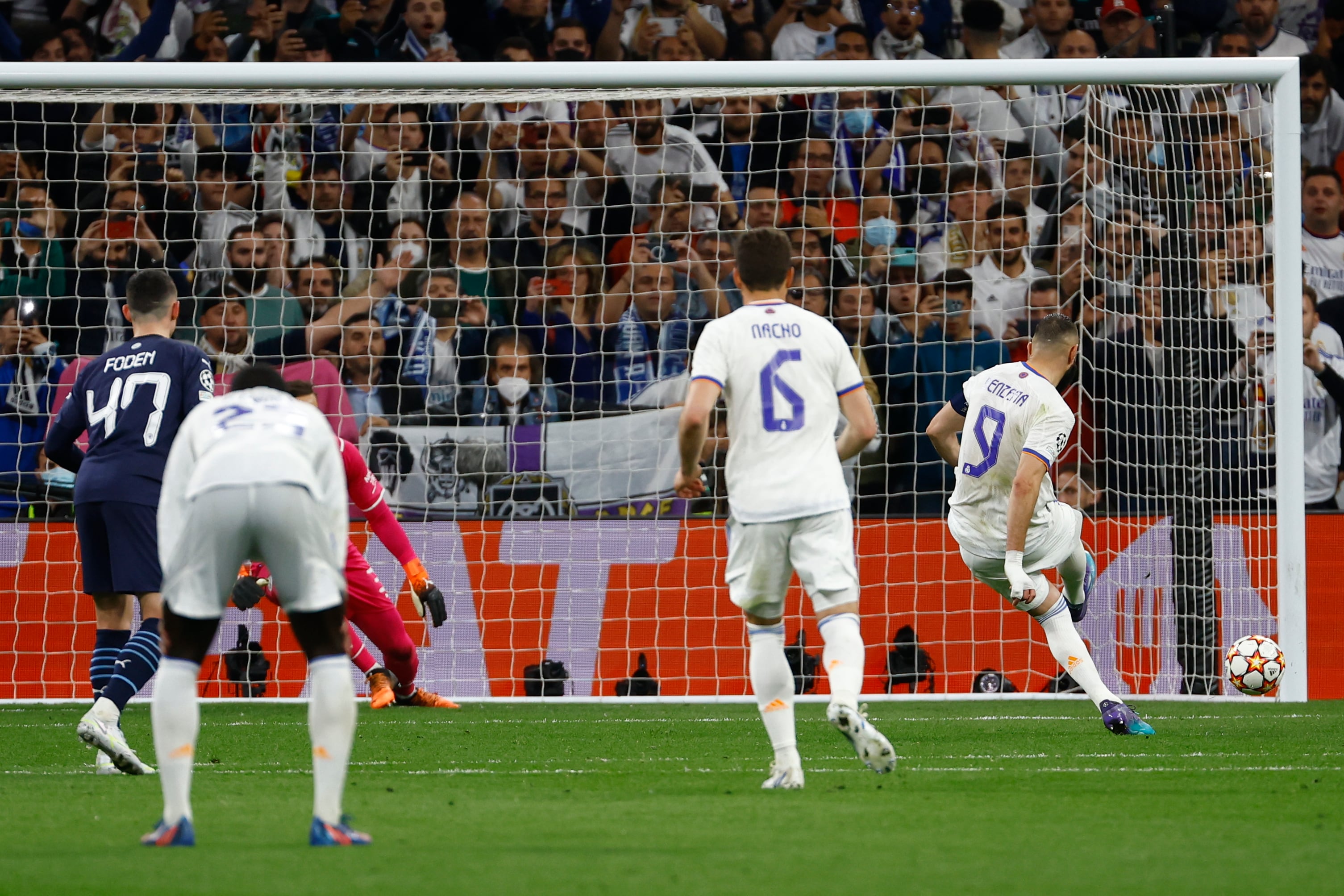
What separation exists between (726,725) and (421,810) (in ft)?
12.8

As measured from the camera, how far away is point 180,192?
41.4 feet

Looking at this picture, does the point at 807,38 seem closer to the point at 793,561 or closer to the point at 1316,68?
the point at 1316,68

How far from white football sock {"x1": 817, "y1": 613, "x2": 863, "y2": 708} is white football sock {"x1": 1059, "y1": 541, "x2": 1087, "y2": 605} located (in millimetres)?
→ 2973

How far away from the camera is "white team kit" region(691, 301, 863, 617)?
559 cm

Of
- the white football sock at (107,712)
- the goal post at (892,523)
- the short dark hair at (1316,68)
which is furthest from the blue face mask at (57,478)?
the short dark hair at (1316,68)

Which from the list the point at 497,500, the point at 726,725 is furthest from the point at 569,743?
the point at 497,500

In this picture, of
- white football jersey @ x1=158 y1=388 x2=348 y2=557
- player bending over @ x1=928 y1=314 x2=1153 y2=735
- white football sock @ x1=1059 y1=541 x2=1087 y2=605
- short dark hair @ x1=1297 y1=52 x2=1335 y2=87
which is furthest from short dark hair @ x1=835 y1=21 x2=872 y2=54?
white football jersey @ x1=158 y1=388 x2=348 y2=557

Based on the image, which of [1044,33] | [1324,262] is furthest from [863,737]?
[1044,33]

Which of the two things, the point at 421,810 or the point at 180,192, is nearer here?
the point at 421,810

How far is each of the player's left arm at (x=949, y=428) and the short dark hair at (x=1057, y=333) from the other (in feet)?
1.89

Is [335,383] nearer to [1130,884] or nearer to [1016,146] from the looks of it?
[1016,146]

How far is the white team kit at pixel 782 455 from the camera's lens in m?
5.59

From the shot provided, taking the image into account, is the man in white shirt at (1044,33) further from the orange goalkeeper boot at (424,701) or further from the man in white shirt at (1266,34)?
the orange goalkeeper boot at (424,701)

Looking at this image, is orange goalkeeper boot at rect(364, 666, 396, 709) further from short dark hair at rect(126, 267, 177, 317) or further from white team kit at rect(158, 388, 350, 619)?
white team kit at rect(158, 388, 350, 619)
